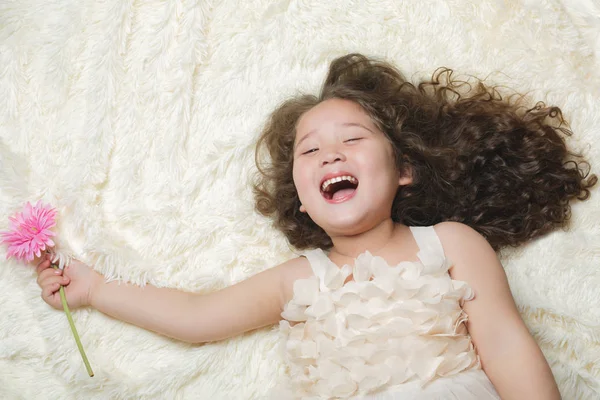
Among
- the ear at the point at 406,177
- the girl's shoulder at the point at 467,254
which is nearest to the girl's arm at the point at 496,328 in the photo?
the girl's shoulder at the point at 467,254

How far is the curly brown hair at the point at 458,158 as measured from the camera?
1626 mm

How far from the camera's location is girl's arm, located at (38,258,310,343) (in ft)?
5.07

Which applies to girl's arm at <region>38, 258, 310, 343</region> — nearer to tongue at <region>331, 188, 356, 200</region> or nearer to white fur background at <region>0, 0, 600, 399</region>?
white fur background at <region>0, 0, 600, 399</region>

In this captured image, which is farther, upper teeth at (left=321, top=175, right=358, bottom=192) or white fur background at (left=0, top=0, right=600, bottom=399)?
white fur background at (left=0, top=0, right=600, bottom=399)

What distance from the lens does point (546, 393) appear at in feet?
4.38

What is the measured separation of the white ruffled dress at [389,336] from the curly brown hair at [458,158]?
247mm

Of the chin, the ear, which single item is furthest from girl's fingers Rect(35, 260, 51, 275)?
the ear

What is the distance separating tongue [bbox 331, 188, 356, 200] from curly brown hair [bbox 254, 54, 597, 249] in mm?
155

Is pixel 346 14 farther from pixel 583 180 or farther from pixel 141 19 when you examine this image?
pixel 583 180

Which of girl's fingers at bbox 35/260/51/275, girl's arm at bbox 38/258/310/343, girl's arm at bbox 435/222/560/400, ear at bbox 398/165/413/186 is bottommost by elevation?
girl's fingers at bbox 35/260/51/275

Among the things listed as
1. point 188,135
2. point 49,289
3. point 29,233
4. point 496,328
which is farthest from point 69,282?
point 496,328

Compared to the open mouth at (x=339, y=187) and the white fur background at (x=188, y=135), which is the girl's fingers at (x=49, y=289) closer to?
the white fur background at (x=188, y=135)

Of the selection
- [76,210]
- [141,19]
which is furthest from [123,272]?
[141,19]

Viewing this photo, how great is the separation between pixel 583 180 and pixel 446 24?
52 centimetres
